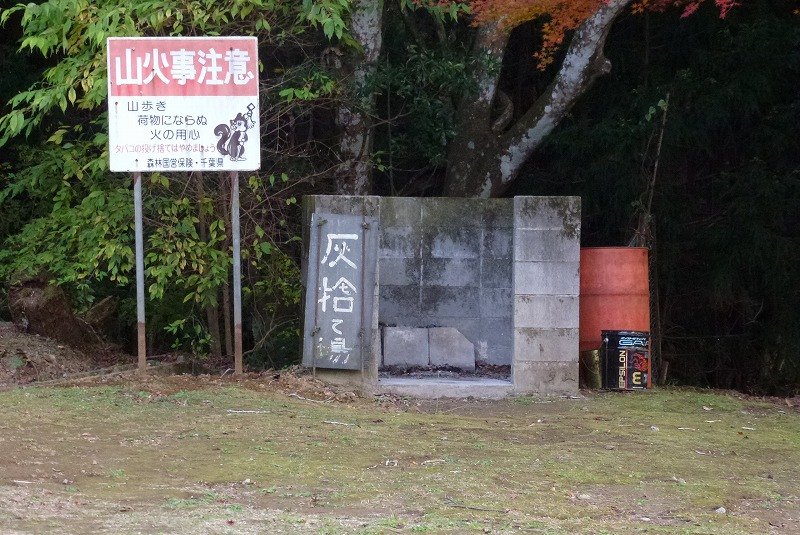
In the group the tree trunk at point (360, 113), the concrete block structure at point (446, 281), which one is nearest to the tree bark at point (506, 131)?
the tree trunk at point (360, 113)

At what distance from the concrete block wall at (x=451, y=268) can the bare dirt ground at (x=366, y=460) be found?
5.23 ft

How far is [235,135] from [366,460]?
3.26 metres

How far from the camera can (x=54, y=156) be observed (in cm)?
1026

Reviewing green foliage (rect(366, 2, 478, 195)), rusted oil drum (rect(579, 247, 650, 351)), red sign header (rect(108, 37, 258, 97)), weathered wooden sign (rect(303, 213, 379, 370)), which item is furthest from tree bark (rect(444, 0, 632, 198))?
red sign header (rect(108, 37, 258, 97))

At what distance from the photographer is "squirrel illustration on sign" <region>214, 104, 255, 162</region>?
788 cm

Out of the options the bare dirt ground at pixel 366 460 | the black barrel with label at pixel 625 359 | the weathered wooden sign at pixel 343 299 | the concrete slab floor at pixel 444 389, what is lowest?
the bare dirt ground at pixel 366 460

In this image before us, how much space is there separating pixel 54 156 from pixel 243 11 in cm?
280

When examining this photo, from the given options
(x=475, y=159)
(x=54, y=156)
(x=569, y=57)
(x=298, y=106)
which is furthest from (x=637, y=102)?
(x=54, y=156)

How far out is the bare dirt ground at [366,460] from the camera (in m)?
4.46

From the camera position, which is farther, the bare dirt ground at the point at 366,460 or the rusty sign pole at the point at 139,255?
the rusty sign pole at the point at 139,255

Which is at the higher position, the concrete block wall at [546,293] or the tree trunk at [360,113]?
the tree trunk at [360,113]

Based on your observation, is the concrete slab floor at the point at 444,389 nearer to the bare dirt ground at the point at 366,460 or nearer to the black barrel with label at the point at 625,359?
the bare dirt ground at the point at 366,460

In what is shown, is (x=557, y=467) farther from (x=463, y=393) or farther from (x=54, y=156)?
(x=54, y=156)

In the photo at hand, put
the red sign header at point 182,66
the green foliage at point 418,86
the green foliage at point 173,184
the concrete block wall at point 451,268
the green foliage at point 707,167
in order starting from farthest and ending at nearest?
1. the green foliage at point 707,167
2. the green foliage at point 418,86
3. the concrete block wall at point 451,268
4. the green foliage at point 173,184
5. the red sign header at point 182,66
